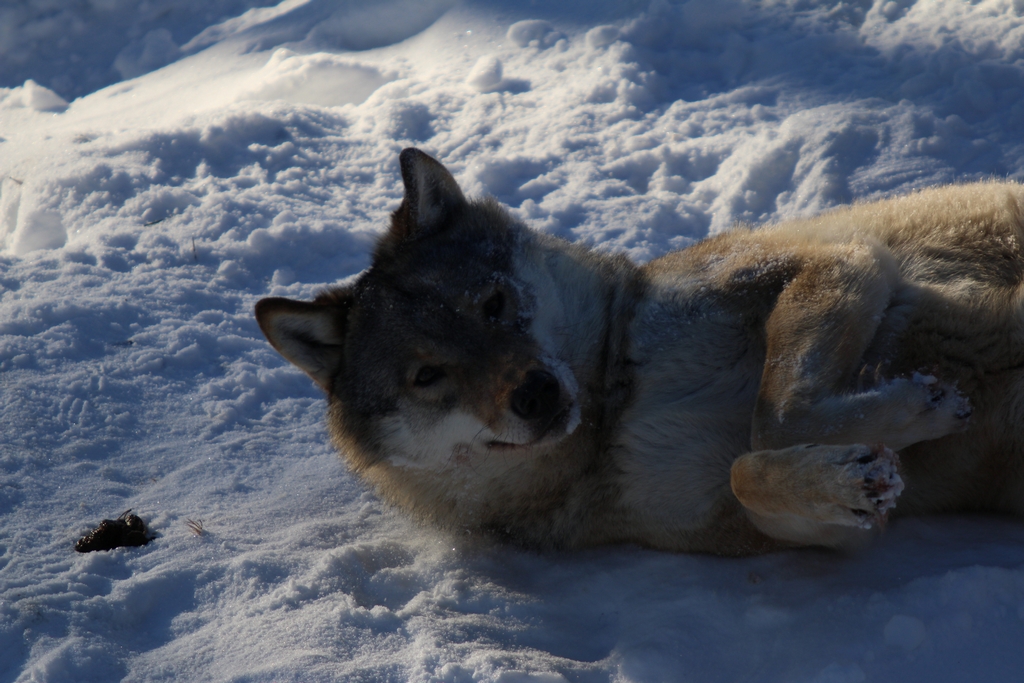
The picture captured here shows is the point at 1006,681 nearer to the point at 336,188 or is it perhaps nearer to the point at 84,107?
the point at 336,188

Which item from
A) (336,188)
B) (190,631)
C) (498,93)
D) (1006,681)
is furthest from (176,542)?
(498,93)

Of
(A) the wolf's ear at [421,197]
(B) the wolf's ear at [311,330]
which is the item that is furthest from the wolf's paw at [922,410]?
(B) the wolf's ear at [311,330]

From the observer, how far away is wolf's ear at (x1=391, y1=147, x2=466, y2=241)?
3.27m

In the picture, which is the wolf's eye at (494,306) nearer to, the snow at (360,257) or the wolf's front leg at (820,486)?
the snow at (360,257)

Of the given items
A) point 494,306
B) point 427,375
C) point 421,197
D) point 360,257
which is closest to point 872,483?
point 494,306

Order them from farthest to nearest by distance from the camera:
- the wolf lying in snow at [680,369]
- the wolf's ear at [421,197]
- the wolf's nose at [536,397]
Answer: the wolf's ear at [421,197] → the wolf's nose at [536,397] → the wolf lying in snow at [680,369]

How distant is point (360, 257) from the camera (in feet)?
16.7

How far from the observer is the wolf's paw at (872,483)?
214 cm

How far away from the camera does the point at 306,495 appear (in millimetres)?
3479

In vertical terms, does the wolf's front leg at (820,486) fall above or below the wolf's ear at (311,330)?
below

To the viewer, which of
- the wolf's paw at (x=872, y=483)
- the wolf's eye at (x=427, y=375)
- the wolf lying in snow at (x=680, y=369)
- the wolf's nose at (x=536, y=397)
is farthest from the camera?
the wolf's eye at (x=427, y=375)

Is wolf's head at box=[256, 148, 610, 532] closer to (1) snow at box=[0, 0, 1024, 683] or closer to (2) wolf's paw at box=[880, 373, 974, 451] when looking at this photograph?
(1) snow at box=[0, 0, 1024, 683]

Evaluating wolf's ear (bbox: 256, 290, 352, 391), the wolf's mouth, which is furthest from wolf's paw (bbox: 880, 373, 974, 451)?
wolf's ear (bbox: 256, 290, 352, 391)

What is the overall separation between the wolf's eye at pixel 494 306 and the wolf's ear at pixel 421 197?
0.54 metres
